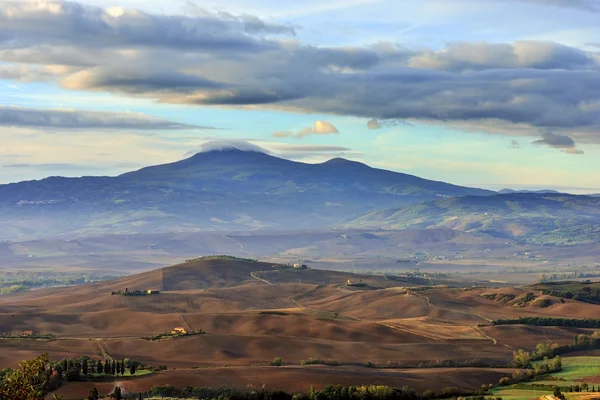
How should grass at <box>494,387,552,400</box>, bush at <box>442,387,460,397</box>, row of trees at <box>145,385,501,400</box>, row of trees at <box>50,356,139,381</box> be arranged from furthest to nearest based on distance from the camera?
bush at <box>442,387,460,397</box> < grass at <box>494,387,552,400</box> < row of trees at <box>50,356,139,381</box> < row of trees at <box>145,385,501,400</box>

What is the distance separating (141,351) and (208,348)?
36.1ft

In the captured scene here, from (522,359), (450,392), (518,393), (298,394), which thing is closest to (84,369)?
(298,394)

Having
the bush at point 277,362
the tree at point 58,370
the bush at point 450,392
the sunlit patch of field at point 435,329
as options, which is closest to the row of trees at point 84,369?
the tree at point 58,370

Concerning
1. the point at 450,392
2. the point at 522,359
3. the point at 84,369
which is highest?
the point at 84,369

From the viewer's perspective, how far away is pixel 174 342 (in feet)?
496

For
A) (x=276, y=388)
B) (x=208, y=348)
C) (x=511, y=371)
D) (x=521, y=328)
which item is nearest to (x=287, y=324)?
(x=208, y=348)

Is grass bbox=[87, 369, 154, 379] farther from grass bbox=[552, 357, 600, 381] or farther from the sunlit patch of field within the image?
the sunlit patch of field

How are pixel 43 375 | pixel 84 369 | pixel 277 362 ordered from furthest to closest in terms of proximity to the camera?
1. pixel 277 362
2. pixel 84 369
3. pixel 43 375

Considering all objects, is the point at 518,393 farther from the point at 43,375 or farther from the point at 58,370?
the point at 43,375

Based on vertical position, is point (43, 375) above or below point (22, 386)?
below

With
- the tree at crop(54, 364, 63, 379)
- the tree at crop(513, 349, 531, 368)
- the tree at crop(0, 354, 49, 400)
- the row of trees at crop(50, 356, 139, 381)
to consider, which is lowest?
the tree at crop(513, 349, 531, 368)

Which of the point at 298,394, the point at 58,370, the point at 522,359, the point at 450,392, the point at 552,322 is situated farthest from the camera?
the point at 552,322

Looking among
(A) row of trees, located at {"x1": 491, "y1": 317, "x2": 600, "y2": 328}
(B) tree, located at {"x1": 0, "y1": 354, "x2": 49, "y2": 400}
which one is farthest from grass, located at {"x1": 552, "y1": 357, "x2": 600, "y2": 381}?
(B) tree, located at {"x1": 0, "y1": 354, "x2": 49, "y2": 400}

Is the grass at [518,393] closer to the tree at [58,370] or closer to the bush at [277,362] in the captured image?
the bush at [277,362]
